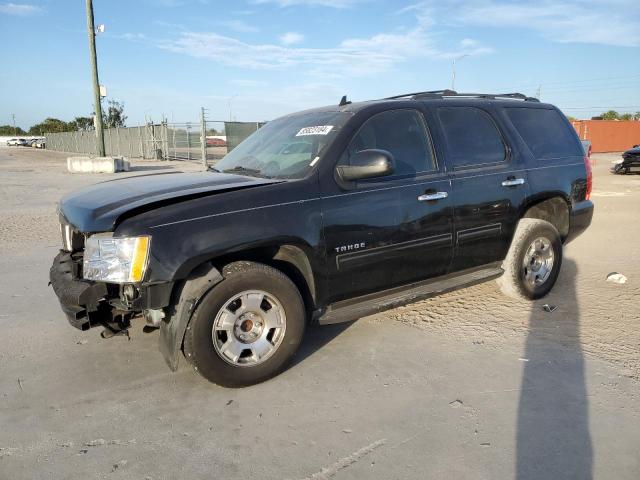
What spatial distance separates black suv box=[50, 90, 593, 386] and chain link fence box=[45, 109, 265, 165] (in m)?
12.4

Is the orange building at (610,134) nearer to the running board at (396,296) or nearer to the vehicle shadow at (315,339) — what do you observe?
the running board at (396,296)

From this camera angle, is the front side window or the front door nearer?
the front door

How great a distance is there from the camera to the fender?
293cm

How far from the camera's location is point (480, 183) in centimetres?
412

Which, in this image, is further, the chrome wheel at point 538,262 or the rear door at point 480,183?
the chrome wheel at point 538,262

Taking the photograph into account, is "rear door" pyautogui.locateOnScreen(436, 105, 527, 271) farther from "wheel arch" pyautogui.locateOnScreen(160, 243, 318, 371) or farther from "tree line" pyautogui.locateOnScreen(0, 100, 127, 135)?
"tree line" pyautogui.locateOnScreen(0, 100, 127, 135)

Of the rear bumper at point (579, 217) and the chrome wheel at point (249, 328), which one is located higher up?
the rear bumper at point (579, 217)

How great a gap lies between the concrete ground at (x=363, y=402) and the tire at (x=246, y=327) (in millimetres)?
147

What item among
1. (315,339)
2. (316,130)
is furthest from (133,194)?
(315,339)

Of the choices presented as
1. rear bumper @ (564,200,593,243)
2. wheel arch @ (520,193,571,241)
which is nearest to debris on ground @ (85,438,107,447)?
wheel arch @ (520,193,571,241)

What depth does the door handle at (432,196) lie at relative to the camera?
3739mm

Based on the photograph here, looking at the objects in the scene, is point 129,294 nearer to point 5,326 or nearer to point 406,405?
point 406,405

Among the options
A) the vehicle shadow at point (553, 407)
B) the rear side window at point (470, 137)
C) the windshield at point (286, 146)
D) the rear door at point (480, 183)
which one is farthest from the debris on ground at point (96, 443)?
the rear side window at point (470, 137)

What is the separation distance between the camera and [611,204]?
36.3 ft
